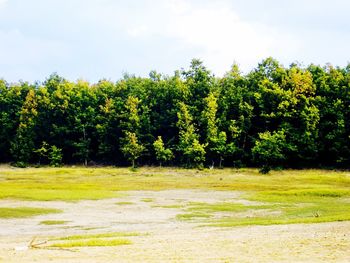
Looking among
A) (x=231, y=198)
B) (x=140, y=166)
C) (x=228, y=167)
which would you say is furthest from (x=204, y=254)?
(x=140, y=166)

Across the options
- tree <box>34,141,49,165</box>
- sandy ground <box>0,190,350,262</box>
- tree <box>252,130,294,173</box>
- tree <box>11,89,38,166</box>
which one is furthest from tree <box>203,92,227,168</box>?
sandy ground <box>0,190,350,262</box>

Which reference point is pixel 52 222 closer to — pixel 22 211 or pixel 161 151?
pixel 22 211

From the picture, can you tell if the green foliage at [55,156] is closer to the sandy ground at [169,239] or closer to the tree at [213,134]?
the tree at [213,134]

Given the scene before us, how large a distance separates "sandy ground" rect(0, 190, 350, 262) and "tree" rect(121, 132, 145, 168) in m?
64.0

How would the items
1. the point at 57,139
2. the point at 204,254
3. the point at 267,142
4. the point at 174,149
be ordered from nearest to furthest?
1. the point at 204,254
2. the point at 267,142
3. the point at 174,149
4. the point at 57,139

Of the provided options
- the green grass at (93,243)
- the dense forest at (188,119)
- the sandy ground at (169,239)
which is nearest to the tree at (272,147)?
the dense forest at (188,119)

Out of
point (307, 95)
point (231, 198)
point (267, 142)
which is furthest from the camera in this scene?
point (307, 95)

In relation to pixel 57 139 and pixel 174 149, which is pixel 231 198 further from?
pixel 57 139

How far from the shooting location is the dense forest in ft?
328

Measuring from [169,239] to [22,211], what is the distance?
19.6 metres

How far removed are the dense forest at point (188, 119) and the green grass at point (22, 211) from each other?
186 feet

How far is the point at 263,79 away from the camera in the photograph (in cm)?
11150

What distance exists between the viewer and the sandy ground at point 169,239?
18.9 metres

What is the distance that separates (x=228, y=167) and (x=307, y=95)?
21178mm
